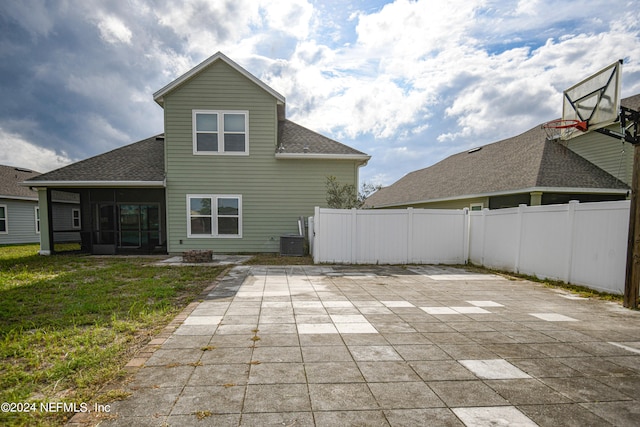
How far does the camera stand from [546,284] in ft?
23.4

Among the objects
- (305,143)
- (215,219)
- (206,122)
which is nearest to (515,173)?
(305,143)

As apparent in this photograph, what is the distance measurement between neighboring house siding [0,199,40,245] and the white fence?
18206 mm

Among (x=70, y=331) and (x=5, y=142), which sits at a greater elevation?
(x=5, y=142)

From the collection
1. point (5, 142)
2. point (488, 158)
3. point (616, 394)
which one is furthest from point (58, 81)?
point (488, 158)

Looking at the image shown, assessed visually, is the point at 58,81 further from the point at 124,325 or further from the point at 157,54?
the point at 124,325

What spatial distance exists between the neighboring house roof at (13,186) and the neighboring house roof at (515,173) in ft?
74.6

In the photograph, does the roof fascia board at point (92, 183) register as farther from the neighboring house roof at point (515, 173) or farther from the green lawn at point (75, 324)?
the neighboring house roof at point (515, 173)

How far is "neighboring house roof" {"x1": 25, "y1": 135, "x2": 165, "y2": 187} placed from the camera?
38.3ft

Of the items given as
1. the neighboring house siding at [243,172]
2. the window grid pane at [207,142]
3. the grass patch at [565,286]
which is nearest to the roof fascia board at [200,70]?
the neighboring house siding at [243,172]

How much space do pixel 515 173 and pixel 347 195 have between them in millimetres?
6925

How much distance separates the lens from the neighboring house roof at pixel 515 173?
10.8 m

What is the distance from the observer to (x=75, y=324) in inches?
165

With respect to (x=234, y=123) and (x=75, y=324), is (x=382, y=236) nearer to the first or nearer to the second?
(x=234, y=123)

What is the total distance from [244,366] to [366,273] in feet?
19.2
